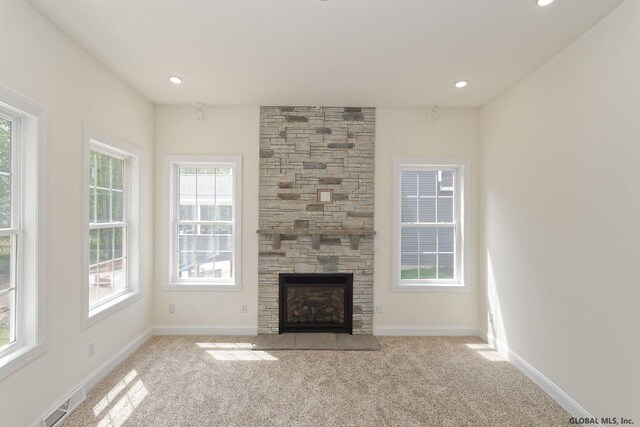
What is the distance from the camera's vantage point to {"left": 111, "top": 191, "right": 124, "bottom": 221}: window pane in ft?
10.5

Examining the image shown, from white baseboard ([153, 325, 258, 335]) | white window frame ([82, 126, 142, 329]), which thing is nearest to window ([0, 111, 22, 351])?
white window frame ([82, 126, 142, 329])

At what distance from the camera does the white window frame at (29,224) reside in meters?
2.05

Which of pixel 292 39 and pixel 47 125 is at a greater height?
pixel 292 39

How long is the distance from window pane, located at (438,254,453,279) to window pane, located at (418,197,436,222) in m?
0.49

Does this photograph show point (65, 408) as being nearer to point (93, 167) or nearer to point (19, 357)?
point (19, 357)

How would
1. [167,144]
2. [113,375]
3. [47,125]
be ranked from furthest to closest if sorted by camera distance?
[167,144]
[113,375]
[47,125]

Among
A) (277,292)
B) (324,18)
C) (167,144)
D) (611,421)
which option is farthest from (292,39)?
(611,421)

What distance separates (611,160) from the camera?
204 cm

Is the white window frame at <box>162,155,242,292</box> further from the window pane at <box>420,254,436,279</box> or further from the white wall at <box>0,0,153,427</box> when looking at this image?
the window pane at <box>420,254,436,279</box>

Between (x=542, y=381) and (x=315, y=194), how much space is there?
2.82 meters

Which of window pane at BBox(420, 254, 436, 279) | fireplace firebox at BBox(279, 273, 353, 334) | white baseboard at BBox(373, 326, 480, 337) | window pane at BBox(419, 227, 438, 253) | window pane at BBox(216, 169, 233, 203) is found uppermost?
window pane at BBox(216, 169, 233, 203)

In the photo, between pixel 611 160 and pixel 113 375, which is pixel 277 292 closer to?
pixel 113 375

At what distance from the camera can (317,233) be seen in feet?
12.4

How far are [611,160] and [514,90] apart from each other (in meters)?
1.40
